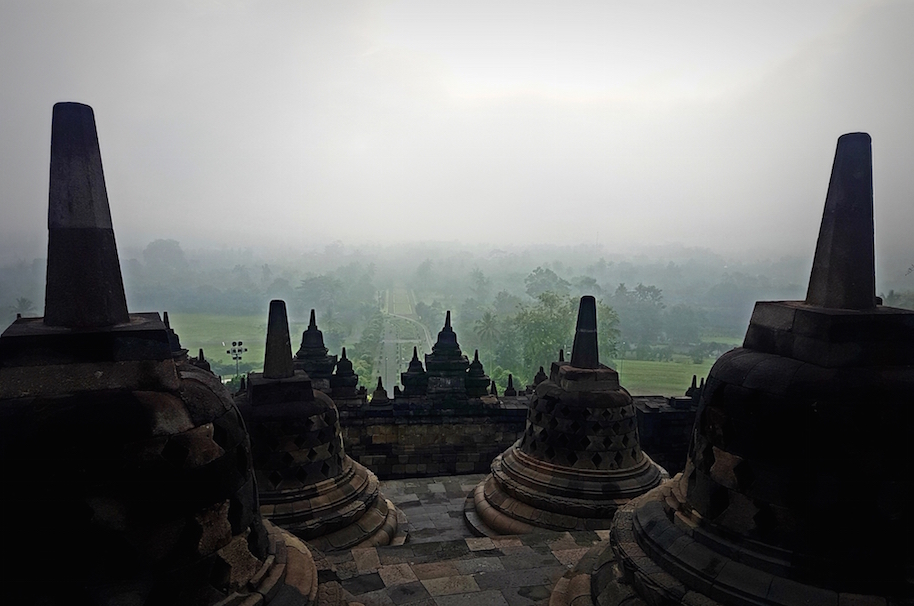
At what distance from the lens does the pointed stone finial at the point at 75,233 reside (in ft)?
9.93

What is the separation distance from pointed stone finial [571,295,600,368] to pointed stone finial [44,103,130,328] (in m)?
6.38

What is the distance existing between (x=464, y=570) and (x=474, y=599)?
21.8 inches

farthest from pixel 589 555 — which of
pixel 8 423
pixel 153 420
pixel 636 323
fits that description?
pixel 636 323

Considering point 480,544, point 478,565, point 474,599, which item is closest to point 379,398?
point 480,544

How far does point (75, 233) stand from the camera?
3062 mm

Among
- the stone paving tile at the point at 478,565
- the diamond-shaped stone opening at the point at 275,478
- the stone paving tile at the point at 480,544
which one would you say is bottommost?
the stone paving tile at the point at 480,544

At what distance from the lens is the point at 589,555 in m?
5.09

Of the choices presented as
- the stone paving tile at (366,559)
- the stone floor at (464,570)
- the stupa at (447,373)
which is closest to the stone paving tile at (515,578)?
the stone floor at (464,570)

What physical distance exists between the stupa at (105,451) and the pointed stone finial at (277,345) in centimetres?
366

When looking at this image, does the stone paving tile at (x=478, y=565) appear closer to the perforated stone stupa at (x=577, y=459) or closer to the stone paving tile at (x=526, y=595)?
the stone paving tile at (x=526, y=595)

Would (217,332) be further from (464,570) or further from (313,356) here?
(464,570)

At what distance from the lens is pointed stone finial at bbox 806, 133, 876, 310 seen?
11.6 feet

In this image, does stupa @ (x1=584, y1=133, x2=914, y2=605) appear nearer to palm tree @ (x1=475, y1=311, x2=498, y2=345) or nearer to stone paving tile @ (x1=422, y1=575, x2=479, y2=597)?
stone paving tile @ (x1=422, y1=575, x2=479, y2=597)

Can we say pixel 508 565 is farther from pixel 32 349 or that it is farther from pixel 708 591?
pixel 32 349
